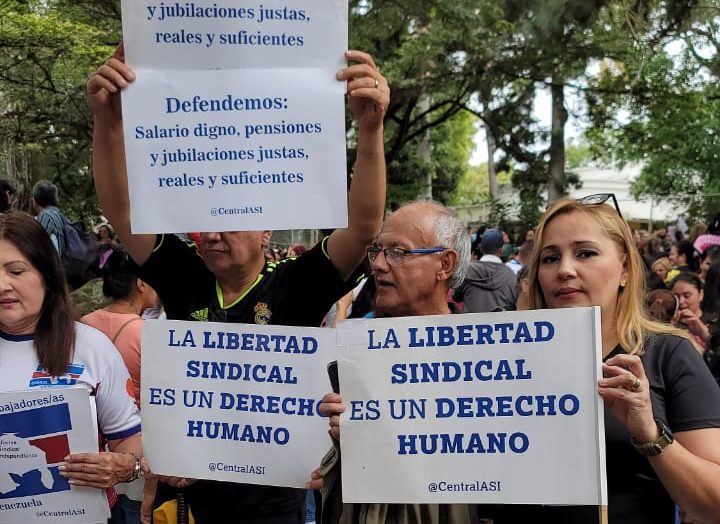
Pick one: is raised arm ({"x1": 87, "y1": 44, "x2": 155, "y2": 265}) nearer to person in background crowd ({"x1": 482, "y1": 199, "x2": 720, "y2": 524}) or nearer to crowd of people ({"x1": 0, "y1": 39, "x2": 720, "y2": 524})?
crowd of people ({"x1": 0, "y1": 39, "x2": 720, "y2": 524})

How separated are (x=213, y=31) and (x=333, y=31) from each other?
36 centimetres

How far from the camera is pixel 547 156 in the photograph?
19250 millimetres

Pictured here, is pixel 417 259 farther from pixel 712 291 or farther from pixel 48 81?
pixel 48 81

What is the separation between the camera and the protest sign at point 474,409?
1959 millimetres

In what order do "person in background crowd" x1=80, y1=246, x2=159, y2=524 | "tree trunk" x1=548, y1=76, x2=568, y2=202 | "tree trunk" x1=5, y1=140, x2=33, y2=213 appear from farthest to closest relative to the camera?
"tree trunk" x1=548, y1=76, x2=568, y2=202 < "tree trunk" x1=5, y1=140, x2=33, y2=213 < "person in background crowd" x1=80, y1=246, x2=159, y2=524

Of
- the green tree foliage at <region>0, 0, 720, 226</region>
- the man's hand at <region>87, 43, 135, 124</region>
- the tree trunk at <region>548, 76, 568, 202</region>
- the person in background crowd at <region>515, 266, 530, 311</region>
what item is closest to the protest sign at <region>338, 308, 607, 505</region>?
the person in background crowd at <region>515, 266, 530, 311</region>

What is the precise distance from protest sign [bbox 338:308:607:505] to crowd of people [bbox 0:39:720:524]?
9cm

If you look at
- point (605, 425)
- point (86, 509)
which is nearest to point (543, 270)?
point (605, 425)

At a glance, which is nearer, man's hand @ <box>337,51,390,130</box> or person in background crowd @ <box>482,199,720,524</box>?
person in background crowd @ <box>482,199,720,524</box>

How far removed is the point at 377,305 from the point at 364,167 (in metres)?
0.52

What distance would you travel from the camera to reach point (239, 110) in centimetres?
227

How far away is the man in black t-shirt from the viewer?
95.4 inches

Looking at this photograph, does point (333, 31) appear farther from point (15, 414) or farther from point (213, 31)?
point (15, 414)

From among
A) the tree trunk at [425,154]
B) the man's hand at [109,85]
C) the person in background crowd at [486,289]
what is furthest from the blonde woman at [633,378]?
the tree trunk at [425,154]
